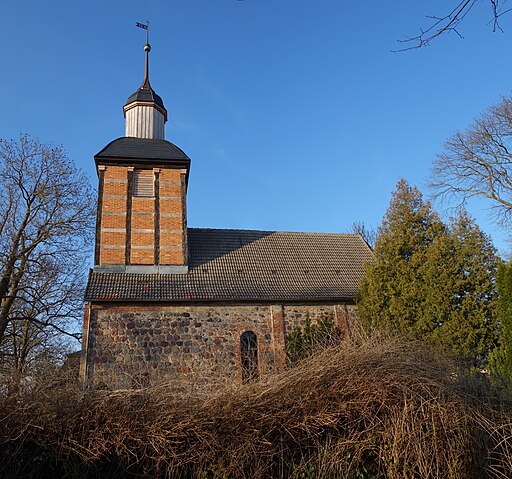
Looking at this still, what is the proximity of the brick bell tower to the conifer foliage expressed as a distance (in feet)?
21.3

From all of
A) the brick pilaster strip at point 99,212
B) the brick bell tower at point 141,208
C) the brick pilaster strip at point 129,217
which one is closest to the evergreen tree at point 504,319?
the brick bell tower at point 141,208

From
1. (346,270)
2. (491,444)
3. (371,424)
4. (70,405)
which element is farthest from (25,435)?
(346,270)

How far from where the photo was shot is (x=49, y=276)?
1855 cm

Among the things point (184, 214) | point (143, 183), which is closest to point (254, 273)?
point (184, 214)

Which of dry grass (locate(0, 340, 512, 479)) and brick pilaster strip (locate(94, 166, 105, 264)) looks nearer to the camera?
dry grass (locate(0, 340, 512, 479))

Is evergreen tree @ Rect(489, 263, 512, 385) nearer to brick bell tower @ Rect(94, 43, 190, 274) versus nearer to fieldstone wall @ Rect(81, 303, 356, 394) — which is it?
fieldstone wall @ Rect(81, 303, 356, 394)

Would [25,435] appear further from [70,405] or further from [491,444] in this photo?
[491,444]

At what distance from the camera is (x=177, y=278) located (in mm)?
15555

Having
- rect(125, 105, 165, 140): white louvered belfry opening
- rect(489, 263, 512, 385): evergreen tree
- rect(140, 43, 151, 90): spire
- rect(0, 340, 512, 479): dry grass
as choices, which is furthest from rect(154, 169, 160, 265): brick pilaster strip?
rect(0, 340, 512, 479): dry grass

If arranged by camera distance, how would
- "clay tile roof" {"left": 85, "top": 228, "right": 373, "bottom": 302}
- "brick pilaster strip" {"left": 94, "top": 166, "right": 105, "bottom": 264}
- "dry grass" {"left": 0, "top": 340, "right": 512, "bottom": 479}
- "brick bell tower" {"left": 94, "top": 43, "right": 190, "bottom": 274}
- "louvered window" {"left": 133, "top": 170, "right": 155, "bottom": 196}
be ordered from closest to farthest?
"dry grass" {"left": 0, "top": 340, "right": 512, "bottom": 479}, "clay tile roof" {"left": 85, "top": 228, "right": 373, "bottom": 302}, "brick pilaster strip" {"left": 94, "top": 166, "right": 105, "bottom": 264}, "brick bell tower" {"left": 94, "top": 43, "right": 190, "bottom": 274}, "louvered window" {"left": 133, "top": 170, "right": 155, "bottom": 196}

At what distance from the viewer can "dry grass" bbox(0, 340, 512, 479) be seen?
473 centimetres

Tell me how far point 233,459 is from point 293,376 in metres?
1.02

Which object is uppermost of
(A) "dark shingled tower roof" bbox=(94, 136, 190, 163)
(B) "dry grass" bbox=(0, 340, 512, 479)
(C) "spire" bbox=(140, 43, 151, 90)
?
(C) "spire" bbox=(140, 43, 151, 90)

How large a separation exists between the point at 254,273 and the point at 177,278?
257 centimetres
